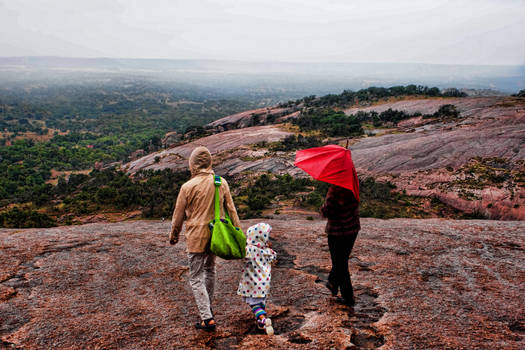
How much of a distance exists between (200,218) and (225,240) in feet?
1.80

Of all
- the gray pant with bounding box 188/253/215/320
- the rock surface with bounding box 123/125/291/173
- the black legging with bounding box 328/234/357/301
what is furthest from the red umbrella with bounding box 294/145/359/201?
the rock surface with bounding box 123/125/291/173

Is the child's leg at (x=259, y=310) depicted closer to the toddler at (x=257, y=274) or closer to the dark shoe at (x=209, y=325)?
the toddler at (x=257, y=274)

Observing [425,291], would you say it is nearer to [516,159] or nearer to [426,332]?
[426,332]

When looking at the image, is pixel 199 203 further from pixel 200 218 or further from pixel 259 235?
pixel 259 235

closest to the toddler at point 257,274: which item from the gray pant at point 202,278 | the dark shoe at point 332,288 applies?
the gray pant at point 202,278

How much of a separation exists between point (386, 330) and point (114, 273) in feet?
20.0

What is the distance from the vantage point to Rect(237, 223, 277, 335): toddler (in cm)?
442

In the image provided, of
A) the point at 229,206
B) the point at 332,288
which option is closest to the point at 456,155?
the point at 332,288

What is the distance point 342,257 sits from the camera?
4914mm

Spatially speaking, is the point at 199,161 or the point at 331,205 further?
the point at 331,205

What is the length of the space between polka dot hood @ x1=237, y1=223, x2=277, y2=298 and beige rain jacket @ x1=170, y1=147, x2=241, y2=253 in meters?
0.60

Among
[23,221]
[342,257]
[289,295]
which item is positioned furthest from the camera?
[23,221]

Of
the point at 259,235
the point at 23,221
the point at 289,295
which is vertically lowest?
the point at 23,221

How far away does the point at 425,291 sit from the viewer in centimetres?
575
